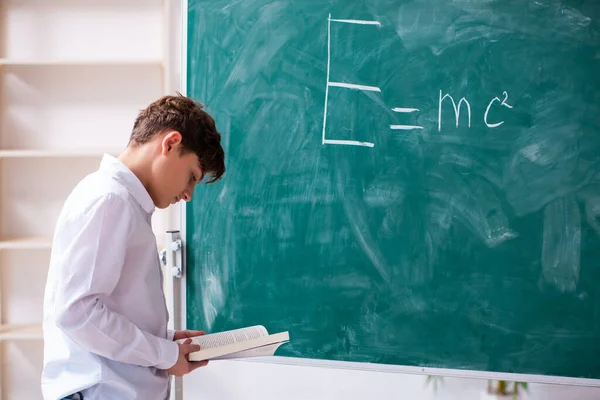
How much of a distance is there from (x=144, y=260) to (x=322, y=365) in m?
0.98

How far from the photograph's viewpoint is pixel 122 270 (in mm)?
1338

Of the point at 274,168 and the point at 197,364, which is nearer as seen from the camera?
the point at 197,364

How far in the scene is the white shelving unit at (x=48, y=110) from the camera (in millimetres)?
2705

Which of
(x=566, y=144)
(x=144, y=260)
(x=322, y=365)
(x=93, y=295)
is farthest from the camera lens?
(x=322, y=365)

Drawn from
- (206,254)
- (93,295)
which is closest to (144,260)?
(93,295)

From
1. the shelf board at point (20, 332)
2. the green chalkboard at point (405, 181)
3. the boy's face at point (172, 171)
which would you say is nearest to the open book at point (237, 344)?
the boy's face at point (172, 171)

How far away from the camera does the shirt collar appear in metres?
1.33

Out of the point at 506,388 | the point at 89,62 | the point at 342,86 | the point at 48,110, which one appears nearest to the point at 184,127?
the point at 342,86

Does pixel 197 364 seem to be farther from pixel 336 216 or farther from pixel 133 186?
pixel 336 216

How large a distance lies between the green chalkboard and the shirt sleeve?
909mm

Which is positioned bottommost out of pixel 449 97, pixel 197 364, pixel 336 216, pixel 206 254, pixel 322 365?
pixel 322 365

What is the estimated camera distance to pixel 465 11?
2.03 m

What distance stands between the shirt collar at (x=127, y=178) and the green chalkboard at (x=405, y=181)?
2.70 ft

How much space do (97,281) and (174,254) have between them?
996 mm
